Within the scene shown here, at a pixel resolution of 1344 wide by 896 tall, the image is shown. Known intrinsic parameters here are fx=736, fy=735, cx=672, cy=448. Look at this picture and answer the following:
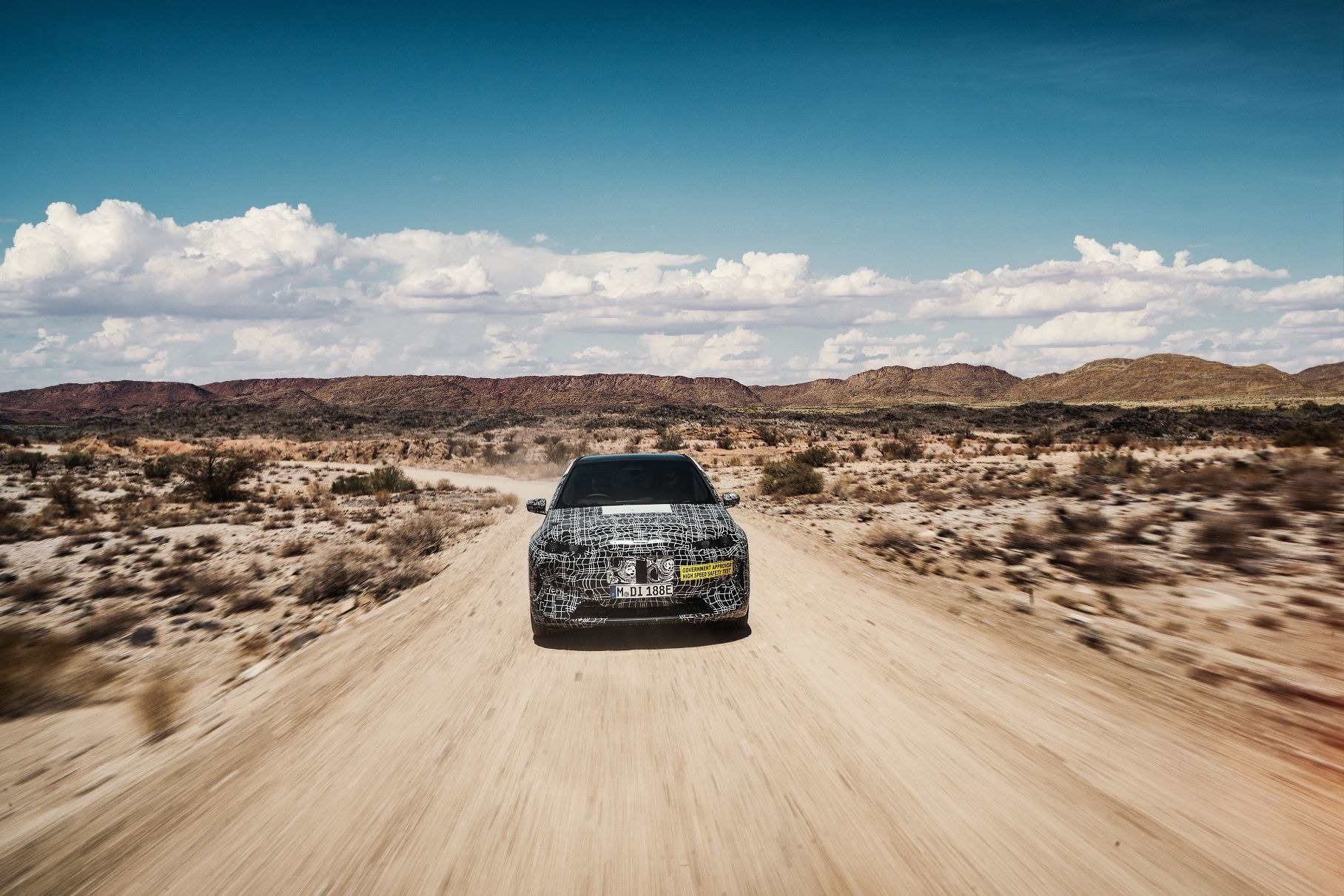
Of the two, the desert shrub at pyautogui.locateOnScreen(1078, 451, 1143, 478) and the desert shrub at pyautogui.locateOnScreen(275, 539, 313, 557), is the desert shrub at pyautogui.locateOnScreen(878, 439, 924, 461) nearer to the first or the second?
the desert shrub at pyautogui.locateOnScreen(1078, 451, 1143, 478)

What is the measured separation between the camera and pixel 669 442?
48219 millimetres

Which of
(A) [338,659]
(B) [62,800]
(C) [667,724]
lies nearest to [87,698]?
(A) [338,659]

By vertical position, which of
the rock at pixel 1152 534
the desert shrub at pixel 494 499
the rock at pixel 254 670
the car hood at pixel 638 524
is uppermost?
the car hood at pixel 638 524

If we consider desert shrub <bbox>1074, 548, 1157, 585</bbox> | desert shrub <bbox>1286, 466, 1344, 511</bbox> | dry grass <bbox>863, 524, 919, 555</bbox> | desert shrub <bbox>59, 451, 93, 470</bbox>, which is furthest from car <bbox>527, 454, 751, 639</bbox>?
desert shrub <bbox>59, 451, 93, 470</bbox>

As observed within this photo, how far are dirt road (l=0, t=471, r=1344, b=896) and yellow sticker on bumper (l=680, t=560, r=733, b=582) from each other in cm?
67

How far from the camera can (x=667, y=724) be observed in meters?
4.66

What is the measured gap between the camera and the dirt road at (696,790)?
306 centimetres

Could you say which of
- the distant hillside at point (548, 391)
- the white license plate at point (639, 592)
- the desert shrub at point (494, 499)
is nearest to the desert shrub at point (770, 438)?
the desert shrub at point (494, 499)

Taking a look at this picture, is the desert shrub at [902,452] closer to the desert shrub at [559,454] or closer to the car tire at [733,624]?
the desert shrub at [559,454]

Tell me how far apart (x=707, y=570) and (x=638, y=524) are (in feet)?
2.50

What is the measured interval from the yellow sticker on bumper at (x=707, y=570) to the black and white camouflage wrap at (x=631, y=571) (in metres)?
0.03

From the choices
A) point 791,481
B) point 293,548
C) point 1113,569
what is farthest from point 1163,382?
point 293,548

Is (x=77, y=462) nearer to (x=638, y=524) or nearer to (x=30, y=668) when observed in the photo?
(x=30, y=668)

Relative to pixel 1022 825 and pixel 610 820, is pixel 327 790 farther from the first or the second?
pixel 1022 825
